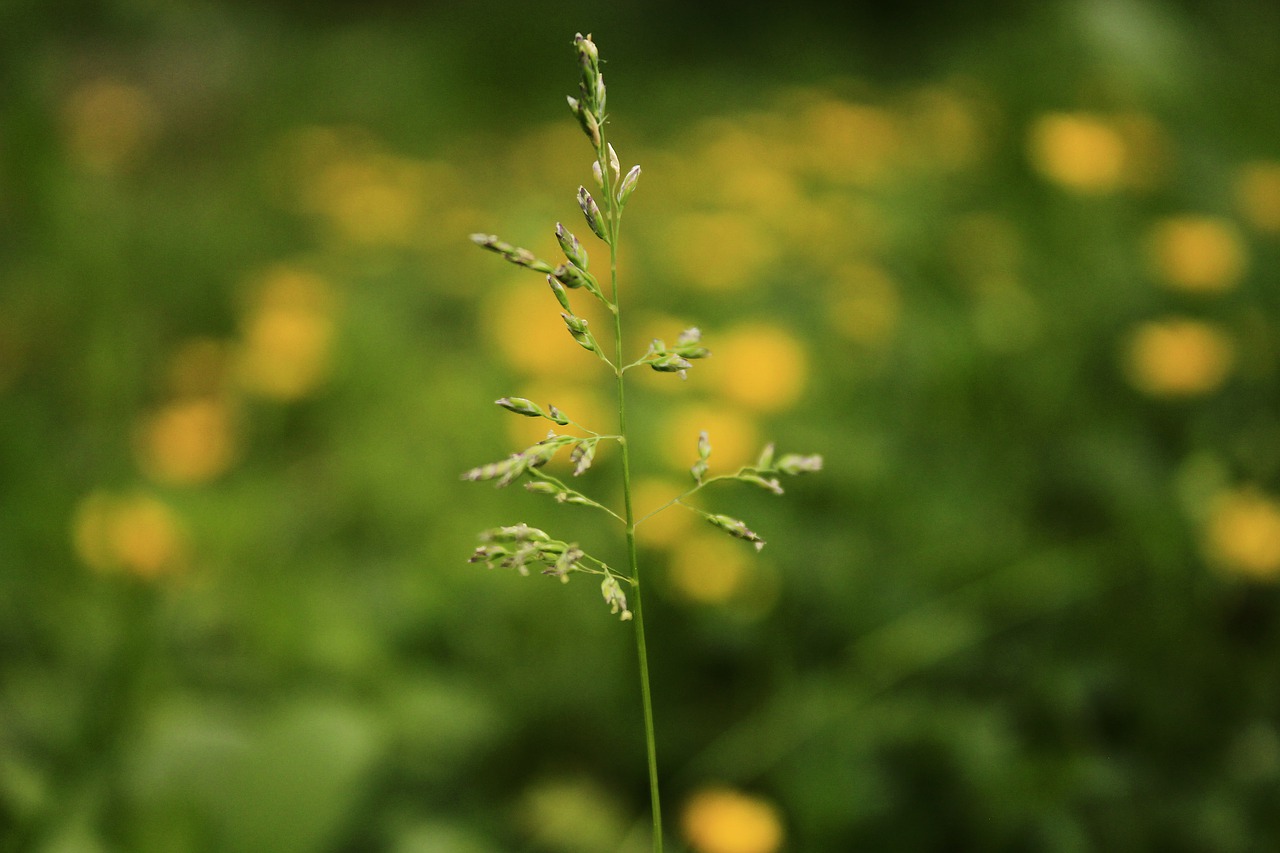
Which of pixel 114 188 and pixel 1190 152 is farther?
pixel 114 188

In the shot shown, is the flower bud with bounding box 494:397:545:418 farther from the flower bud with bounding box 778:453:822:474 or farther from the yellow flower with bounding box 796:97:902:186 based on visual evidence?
the yellow flower with bounding box 796:97:902:186

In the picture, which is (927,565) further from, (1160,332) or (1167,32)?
(1167,32)

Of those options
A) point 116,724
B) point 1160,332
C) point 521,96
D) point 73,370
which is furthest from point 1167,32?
point 521,96

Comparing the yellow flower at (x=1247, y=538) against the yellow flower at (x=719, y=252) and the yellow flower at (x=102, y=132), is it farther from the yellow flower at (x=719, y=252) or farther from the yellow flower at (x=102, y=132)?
the yellow flower at (x=102, y=132)

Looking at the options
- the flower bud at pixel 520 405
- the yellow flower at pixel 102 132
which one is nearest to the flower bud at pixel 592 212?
the flower bud at pixel 520 405

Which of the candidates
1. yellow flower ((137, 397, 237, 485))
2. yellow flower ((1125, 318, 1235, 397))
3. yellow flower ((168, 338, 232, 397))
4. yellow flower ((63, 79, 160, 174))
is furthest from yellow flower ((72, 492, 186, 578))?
yellow flower ((1125, 318, 1235, 397))

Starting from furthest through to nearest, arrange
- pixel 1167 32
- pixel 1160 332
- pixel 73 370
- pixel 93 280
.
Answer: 1. pixel 73 370
2. pixel 93 280
3. pixel 1160 332
4. pixel 1167 32

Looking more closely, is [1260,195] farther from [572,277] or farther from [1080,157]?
[572,277]

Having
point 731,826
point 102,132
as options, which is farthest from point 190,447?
point 102,132
